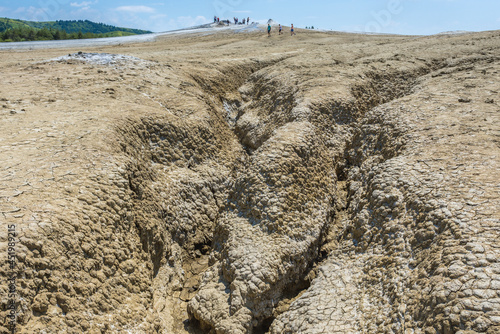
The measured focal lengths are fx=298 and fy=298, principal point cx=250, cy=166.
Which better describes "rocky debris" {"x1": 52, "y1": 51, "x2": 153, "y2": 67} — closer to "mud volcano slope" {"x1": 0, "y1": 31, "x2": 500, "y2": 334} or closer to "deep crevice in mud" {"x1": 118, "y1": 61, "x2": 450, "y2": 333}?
"mud volcano slope" {"x1": 0, "y1": 31, "x2": 500, "y2": 334}

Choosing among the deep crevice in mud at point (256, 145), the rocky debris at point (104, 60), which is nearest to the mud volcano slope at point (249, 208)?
the deep crevice in mud at point (256, 145)

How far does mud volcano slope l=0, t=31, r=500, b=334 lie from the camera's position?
13.4ft

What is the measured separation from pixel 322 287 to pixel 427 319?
1.82m

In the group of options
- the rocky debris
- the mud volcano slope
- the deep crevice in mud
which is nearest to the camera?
the mud volcano slope

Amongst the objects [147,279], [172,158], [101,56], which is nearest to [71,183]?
[147,279]

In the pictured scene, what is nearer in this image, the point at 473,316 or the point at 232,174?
the point at 473,316

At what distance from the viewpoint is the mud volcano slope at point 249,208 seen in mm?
4074

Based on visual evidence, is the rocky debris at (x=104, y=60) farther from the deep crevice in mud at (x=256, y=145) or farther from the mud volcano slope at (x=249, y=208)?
the deep crevice in mud at (x=256, y=145)

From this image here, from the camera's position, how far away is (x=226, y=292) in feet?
18.6

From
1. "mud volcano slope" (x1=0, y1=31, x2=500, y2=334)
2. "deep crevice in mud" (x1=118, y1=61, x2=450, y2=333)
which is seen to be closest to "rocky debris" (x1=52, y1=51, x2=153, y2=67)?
"mud volcano slope" (x1=0, y1=31, x2=500, y2=334)

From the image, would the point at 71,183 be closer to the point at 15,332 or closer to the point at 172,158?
the point at 15,332

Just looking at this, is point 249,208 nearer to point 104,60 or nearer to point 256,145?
point 256,145

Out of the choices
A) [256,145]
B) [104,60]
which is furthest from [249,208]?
[104,60]

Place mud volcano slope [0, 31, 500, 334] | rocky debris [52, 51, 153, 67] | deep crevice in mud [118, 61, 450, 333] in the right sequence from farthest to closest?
rocky debris [52, 51, 153, 67], deep crevice in mud [118, 61, 450, 333], mud volcano slope [0, 31, 500, 334]
